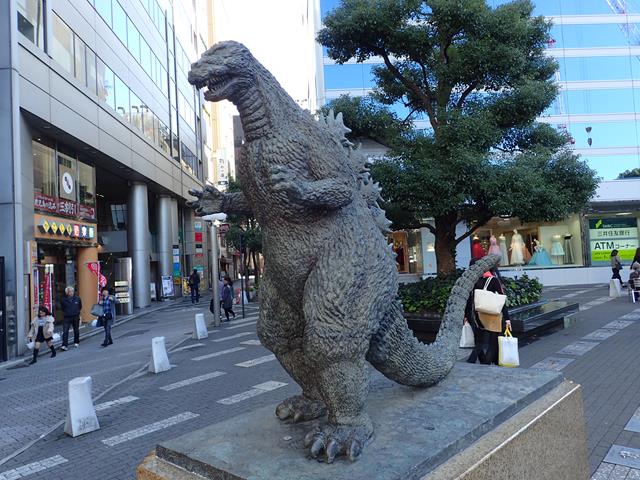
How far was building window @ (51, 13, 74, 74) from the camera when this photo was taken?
13.4 meters

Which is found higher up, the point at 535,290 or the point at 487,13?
the point at 487,13

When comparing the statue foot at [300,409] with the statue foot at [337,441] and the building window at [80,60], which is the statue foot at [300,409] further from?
the building window at [80,60]

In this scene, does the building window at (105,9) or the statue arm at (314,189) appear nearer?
the statue arm at (314,189)

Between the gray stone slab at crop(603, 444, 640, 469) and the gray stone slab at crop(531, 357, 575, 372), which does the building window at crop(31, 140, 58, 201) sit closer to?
the gray stone slab at crop(531, 357, 575, 372)

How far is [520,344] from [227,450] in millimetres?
7457

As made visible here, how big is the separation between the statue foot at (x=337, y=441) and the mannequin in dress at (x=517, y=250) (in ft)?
70.2

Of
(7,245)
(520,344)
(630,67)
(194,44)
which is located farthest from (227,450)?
(194,44)

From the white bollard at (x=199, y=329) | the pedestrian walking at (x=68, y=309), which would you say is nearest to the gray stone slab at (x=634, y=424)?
the white bollard at (x=199, y=329)

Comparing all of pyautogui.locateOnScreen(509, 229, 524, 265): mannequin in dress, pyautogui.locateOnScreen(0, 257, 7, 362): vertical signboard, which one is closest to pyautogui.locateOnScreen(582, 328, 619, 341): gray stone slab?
pyautogui.locateOnScreen(0, 257, 7, 362): vertical signboard

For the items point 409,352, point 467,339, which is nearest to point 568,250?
point 467,339

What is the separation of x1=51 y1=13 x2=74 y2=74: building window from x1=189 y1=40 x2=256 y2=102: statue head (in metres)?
13.5

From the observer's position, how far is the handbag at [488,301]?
18.1ft

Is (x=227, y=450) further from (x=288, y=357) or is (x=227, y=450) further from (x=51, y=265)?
(x=51, y=265)

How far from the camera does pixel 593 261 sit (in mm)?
21234
